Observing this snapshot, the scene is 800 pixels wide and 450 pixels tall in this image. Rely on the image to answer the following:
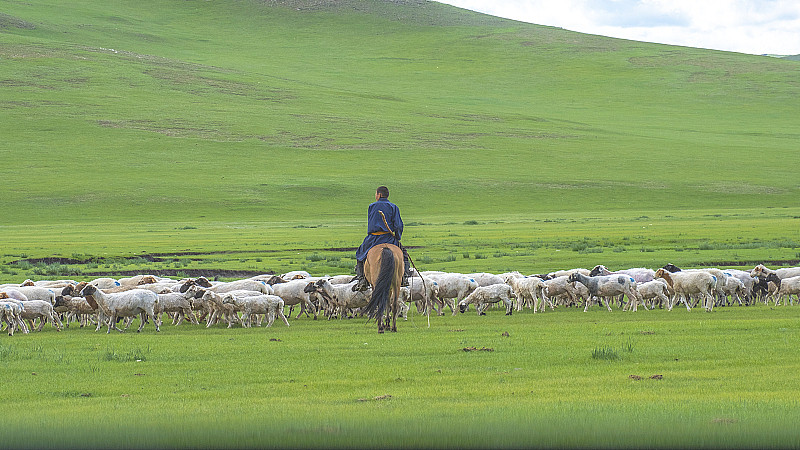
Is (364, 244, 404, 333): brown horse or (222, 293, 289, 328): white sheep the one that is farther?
(222, 293, 289, 328): white sheep

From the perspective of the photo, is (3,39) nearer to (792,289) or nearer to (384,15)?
(384,15)

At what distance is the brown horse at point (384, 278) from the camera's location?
15.6m

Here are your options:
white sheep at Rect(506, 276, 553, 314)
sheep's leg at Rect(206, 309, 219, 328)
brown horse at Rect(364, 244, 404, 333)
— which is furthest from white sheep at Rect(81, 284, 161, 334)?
white sheep at Rect(506, 276, 553, 314)

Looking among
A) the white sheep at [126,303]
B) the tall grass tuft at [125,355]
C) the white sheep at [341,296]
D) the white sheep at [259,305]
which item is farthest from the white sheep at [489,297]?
the tall grass tuft at [125,355]

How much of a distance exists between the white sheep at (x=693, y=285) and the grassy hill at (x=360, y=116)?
143 feet

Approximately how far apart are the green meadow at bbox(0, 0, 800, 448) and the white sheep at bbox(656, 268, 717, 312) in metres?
0.42

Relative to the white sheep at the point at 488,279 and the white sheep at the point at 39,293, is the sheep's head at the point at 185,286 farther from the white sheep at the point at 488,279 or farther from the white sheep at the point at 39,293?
the white sheep at the point at 488,279

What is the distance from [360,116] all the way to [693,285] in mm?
80886

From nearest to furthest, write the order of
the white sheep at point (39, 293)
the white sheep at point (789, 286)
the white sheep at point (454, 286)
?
1. the white sheep at point (39, 293)
2. the white sheep at point (789, 286)
3. the white sheep at point (454, 286)

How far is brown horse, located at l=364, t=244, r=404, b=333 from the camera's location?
1562 centimetres

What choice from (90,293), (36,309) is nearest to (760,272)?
(90,293)

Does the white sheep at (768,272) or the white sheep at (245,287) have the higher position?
the white sheep at (768,272)

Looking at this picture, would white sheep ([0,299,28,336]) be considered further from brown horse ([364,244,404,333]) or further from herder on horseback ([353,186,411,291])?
brown horse ([364,244,404,333])

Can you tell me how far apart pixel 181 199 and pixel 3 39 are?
211ft
